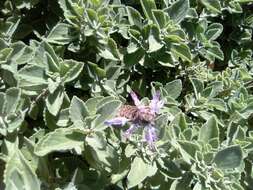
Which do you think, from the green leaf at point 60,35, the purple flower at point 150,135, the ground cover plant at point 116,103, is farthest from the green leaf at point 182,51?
the purple flower at point 150,135

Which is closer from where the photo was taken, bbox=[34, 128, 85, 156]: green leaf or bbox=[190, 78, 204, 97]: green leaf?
bbox=[34, 128, 85, 156]: green leaf

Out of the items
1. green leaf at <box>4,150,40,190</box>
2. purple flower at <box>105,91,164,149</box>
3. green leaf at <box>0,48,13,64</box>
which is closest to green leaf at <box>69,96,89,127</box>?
purple flower at <box>105,91,164,149</box>

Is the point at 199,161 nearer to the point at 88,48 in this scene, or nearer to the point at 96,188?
the point at 96,188

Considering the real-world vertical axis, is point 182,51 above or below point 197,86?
above

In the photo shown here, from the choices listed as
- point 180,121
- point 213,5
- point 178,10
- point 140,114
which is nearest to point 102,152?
point 140,114

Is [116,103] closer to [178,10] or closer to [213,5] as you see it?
[178,10]

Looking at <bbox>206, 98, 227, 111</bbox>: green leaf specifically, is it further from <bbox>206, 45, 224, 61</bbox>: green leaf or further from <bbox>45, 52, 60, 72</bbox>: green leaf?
<bbox>45, 52, 60, 72</bbox>: green leaf

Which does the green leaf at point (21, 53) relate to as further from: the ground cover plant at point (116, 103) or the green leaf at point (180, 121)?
the green leaf at point (180, 121)
